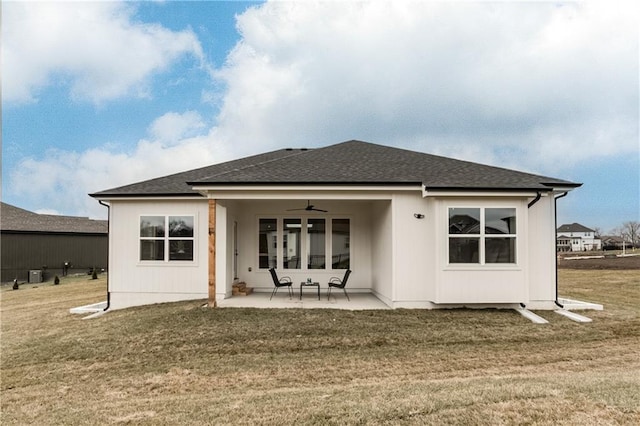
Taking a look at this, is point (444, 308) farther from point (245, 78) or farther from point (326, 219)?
point (245, 78)

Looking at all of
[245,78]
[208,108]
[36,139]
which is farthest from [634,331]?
[36,139]

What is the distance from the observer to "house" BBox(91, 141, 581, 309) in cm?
852

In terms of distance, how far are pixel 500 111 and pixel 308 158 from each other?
10.1 m

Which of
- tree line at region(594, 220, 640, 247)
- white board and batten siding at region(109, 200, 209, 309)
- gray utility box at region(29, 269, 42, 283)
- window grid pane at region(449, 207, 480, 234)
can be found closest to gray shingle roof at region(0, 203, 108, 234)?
gray utility box at region(29, 269, 42, 283)

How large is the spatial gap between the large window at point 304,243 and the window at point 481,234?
3720 millimetres

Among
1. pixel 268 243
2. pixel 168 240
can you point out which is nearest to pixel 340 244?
pixel 268 243

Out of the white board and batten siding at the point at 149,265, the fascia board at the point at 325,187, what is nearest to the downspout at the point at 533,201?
the fascia board at the point at 325,187

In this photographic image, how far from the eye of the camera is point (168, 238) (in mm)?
10375

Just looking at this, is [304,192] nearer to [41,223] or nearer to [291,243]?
[291,243]

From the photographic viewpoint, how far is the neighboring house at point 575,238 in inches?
2940

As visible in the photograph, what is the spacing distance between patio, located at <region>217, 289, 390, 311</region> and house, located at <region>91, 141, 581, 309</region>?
0.38 m

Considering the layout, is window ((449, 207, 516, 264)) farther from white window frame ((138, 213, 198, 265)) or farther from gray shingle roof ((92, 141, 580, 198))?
white window frame ((138, 213, 198, 265))

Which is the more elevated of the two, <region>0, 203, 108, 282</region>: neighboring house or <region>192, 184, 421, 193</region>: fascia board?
<region>192, 184, 421, 193</region>: fascia board

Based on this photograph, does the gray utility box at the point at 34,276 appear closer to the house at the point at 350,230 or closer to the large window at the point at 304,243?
the house at the point at 350,230
